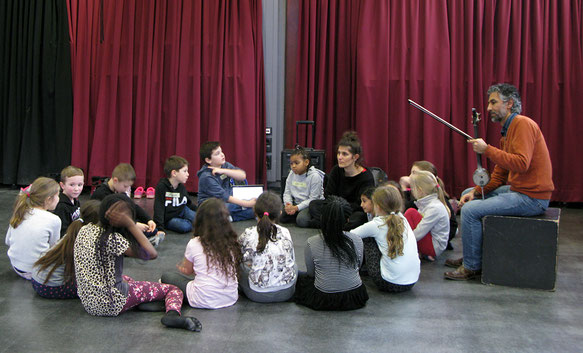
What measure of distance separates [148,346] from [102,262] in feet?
1.42

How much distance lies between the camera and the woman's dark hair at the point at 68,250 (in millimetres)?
2328

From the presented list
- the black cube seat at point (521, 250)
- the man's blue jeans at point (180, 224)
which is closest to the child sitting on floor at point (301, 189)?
the man's blue jeans at point (180, 224)

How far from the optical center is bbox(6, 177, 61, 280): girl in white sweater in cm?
257

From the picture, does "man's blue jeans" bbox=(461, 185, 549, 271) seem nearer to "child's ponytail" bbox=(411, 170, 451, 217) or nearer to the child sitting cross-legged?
"child's ponytail" bbox=(411, 170, 451, 217)

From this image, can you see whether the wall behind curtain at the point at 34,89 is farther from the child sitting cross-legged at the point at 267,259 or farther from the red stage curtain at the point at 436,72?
the child sitting cross-legged at the point at 267,259

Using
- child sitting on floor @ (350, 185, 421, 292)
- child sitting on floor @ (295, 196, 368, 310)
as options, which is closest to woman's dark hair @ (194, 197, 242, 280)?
child sitting on floor @ (295, 196, 368, 310)

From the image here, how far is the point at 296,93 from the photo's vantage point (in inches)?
221

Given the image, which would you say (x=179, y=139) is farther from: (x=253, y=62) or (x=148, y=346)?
(x=148, y=346)

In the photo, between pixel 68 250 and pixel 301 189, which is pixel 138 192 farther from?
pixel 68 250

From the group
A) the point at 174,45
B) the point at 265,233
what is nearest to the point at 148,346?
the point at 265,233

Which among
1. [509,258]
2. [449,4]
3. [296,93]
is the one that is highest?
[449,4]

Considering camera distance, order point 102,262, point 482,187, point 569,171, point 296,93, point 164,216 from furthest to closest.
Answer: point 296,93 → point 569,171 → point 164,216 → point 482,187 → point 102,262

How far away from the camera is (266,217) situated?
247 centimetres

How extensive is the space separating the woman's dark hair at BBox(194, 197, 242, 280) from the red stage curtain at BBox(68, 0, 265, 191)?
3310mm
